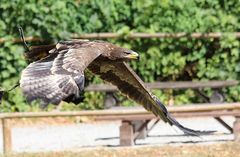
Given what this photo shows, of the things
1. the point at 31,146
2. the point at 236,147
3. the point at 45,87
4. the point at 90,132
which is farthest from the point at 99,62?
the point at 90,132

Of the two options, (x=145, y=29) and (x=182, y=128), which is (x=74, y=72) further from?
(x=145, y=29)

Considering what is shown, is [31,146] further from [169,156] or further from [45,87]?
[45,87]

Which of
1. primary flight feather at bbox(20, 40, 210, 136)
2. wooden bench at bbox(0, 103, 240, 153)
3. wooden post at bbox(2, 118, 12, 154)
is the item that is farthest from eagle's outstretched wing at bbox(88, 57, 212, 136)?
wooden post at bbox(2, 118, 12, 154)

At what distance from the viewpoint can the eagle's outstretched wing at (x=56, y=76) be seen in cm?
593

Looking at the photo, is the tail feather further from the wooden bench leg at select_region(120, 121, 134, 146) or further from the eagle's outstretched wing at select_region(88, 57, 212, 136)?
the wooden bench leg at select_region(120, 121, 134, 146)

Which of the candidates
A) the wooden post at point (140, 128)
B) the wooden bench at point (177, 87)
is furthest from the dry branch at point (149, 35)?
the wooden post at point (140, 128)

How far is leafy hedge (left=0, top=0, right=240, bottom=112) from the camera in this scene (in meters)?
15.2

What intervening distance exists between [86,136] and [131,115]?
1.77 meters

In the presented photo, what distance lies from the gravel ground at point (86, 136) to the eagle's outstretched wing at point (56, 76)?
460cm

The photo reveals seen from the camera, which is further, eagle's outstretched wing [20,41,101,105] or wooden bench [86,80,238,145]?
wooden bench [86,80,238,145]

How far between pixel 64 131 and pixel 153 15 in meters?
3.02

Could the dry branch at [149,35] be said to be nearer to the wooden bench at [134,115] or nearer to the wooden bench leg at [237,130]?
the wooden bench at [134,115]

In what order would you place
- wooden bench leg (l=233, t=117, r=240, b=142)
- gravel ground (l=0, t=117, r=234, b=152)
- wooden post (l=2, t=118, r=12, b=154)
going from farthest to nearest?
gravel ground (l=0, t=117, r=234, b=152), wooden bench leg (l=233, t=117, r=240, b=142), wooden post (l=2, t=118, r=12, b=154)

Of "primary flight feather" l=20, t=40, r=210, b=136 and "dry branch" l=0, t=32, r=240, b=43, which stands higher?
"primary flight feather" l=20, t=40, r=210, b=136
